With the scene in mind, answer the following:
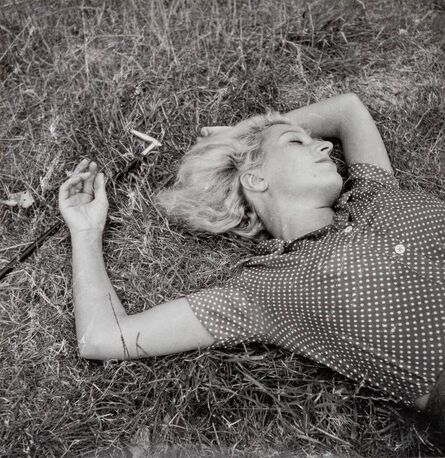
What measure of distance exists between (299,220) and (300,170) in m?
0.33

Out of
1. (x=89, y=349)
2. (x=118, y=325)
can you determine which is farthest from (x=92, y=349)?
(x=118, y=325)

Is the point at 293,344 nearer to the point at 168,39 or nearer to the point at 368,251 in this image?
the point at 368,251

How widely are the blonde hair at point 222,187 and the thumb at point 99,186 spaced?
0.46 m

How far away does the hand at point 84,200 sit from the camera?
3.60 m

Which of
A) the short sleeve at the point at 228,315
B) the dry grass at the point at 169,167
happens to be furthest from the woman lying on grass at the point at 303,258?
the dry grass at the point at 169,167

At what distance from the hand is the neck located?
1.22 metres

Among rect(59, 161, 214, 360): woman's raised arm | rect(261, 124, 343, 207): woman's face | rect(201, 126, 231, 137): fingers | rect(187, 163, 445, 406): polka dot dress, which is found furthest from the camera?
rect(201, 126, 231, 137): fingers

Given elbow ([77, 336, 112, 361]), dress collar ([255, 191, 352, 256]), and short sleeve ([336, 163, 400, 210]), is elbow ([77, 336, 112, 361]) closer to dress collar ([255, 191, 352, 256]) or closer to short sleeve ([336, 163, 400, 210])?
dress collar ([255, 191, 352, 256])

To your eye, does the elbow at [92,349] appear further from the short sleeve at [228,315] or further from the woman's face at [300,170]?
the woman's face at [300,170]

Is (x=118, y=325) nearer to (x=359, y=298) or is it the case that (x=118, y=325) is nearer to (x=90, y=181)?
(x=90, y=181)

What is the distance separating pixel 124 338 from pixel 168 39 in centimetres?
259

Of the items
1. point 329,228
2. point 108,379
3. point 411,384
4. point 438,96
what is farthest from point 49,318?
point 438,96

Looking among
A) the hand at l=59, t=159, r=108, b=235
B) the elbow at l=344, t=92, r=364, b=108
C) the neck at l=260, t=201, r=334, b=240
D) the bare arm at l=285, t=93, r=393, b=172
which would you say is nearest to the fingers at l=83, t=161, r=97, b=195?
the hand at l=59, t=159, r=108, b=235

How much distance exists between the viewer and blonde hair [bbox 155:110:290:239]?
372 centimetres
